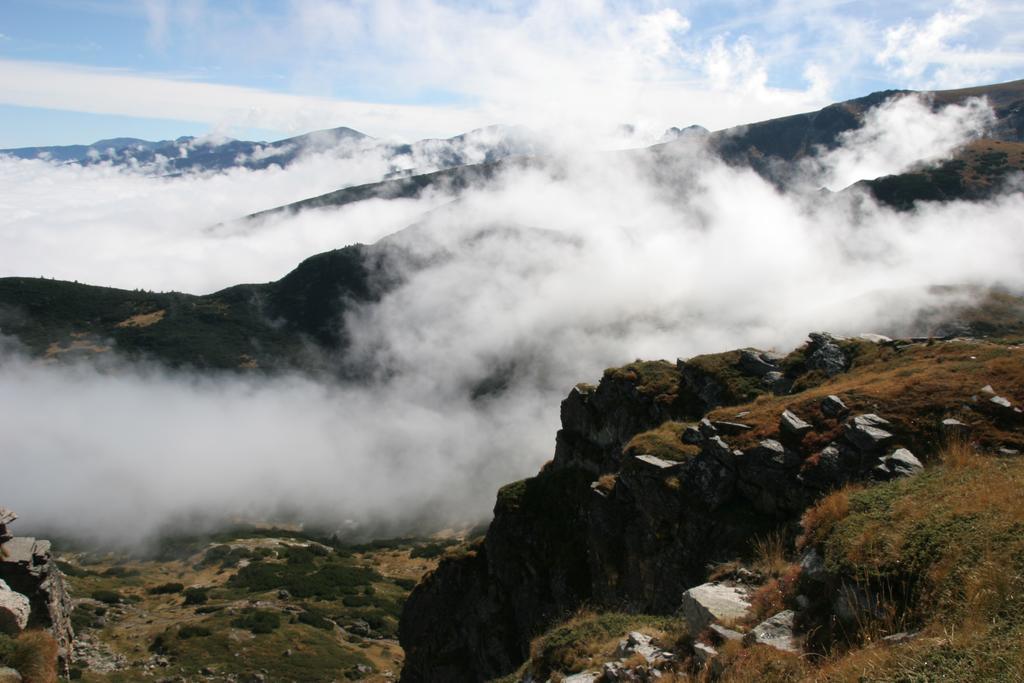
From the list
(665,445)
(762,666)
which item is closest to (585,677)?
(762,666)

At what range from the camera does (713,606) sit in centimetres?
1538

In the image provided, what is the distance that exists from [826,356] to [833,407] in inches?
496

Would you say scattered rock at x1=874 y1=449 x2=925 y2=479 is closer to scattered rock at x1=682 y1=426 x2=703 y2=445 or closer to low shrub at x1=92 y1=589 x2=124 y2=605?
scattered rock at x1=682 y1=426 x2=703 y2=445

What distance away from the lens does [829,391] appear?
2980 cm

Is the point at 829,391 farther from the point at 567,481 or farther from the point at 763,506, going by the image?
the point at 567,481

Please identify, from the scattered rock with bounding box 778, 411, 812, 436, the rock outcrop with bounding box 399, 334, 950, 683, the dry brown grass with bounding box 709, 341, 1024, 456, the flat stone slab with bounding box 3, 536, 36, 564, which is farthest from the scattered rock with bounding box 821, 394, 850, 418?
the flat stone slab with bounding box 3, 536, 36, 564

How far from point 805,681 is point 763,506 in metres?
17.7

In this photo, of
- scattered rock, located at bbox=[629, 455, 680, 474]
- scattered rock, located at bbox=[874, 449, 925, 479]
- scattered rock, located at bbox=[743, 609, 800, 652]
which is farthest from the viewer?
scattered rock, located at bbox=[629, 455, 680, 474]

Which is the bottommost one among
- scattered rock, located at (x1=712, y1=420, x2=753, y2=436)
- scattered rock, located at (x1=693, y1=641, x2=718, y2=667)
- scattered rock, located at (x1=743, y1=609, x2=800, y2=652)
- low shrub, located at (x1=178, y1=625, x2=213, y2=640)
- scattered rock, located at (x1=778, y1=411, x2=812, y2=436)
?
low shrub, located at (x1=178, y1=625, x2=213, y2=640)

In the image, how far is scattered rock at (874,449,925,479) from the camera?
67.6ft

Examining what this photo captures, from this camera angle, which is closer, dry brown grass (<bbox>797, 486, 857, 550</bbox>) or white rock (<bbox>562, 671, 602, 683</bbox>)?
dry brown grass (<bbox>797, 486, 857, 550</bbox>)

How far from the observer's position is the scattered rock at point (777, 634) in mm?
12550

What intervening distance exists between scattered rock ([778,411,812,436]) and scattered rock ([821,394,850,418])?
1.02m

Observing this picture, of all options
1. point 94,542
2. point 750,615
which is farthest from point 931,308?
point 94,542
